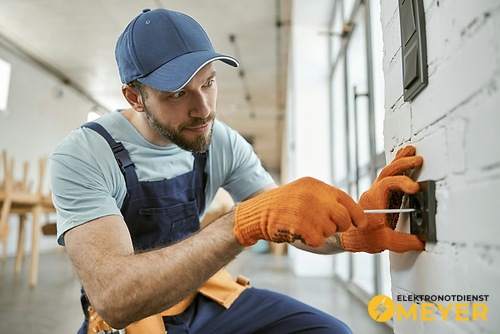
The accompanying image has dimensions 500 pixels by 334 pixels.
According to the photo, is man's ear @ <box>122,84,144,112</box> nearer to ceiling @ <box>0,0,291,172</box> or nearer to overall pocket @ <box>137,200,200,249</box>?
overall pocket @ <box>137,200,200,249</box>

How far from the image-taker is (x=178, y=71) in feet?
3.41

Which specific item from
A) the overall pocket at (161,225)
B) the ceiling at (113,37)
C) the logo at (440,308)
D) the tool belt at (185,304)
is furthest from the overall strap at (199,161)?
the ceiling at (113,37)

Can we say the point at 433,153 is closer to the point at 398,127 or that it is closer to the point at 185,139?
the point at 398,127

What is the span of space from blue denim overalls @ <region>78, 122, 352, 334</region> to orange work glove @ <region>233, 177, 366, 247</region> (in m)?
0.45

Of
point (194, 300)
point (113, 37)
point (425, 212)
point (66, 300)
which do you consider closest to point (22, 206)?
point (66, 300)

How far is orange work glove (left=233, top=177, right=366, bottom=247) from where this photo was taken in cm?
67

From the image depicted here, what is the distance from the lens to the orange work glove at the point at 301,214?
0.67 m

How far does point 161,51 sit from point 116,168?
0.35 metres

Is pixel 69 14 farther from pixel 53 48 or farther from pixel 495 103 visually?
pixel 495 103

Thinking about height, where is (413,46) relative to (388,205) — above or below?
above

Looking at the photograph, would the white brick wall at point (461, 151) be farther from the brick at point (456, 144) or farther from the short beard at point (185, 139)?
the short beard at point (185, 139)

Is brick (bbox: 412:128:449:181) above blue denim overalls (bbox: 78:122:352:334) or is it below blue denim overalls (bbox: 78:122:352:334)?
above

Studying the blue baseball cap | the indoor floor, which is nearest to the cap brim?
the blue baseball cap

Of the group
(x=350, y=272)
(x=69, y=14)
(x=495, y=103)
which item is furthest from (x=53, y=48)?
(x=495, y=103)
